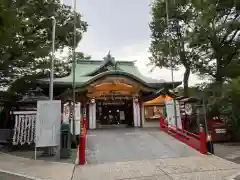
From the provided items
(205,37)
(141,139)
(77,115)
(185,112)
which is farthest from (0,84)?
(205,37)

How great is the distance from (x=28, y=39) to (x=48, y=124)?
627 centimetres

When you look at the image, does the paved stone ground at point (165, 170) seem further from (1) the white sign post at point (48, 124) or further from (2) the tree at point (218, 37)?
(2) the tree at point (218, 37)

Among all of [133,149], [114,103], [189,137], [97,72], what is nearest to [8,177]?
[133,149]

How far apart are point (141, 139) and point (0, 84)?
820 centimetres

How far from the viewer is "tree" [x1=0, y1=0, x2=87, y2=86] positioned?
34.0 feet

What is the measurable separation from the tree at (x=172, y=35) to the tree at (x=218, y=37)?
5.30ft

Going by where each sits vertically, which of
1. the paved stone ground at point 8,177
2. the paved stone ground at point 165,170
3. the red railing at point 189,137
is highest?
the red railing at point 189,137

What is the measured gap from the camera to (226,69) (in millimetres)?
13195

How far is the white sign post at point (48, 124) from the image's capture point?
8461 millimetres

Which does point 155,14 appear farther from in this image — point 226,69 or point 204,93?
point 204,93

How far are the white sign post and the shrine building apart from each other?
5465 millimetres

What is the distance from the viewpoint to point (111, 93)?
18078 mm

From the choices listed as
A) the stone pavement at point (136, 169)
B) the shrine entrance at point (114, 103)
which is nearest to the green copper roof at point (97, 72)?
the shrine entrance at point (114, 103)

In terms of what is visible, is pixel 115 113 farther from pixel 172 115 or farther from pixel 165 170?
pixel 165 170
